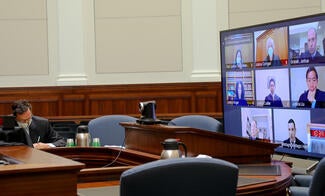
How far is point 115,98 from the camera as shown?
7223 mm

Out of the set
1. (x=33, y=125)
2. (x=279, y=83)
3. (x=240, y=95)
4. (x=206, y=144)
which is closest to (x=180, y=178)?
(x=206, y=144)

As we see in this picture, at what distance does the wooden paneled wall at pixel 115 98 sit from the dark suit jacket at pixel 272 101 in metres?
2.92

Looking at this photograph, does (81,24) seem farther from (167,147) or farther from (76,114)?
(167,147)

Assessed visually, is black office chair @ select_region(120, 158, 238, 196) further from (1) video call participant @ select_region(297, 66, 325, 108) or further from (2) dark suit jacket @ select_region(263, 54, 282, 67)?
(2) dark suit jacket @ select_region(263, 54, 282, 67)

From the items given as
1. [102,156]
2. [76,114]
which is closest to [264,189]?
[102,156]

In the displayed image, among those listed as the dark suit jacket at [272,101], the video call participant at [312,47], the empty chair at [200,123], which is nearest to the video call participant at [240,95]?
the dark suit jacket at [272,101]

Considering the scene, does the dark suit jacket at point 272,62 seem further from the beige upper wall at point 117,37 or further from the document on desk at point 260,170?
the beige upper wall at point 117,37

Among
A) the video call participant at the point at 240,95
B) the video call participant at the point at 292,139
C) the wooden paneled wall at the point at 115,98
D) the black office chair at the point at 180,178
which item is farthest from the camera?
the wooden paneled wall at the point at 115,98

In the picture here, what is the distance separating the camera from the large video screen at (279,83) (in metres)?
3.72

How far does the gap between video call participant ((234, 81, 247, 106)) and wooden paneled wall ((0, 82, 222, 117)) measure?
2521 mm

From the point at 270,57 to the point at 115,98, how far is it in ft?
11.1

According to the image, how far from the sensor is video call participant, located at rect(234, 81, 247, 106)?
4.52 metres

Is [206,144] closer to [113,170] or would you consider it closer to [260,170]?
[260,170]

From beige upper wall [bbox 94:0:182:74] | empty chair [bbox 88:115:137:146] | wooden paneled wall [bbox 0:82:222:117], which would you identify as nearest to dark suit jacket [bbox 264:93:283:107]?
empty chair [bbox 88:115:137:146]
